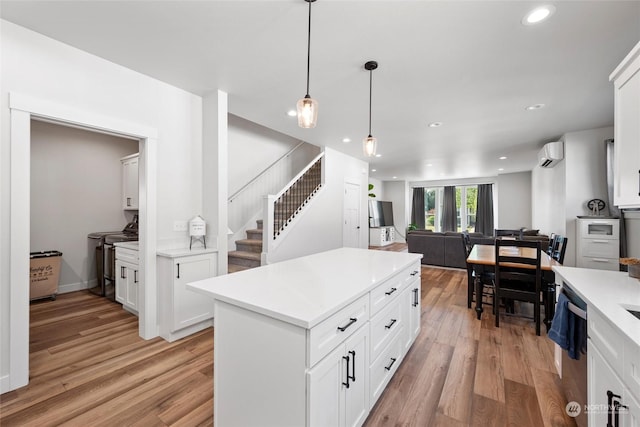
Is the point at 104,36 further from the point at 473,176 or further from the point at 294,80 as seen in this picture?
the point at 473,176

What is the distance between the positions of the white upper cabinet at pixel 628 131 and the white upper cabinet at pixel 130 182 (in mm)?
5477

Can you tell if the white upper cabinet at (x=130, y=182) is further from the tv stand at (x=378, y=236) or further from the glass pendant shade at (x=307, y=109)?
the tv stand at (x=378, y=236)

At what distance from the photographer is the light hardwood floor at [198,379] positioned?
175cm

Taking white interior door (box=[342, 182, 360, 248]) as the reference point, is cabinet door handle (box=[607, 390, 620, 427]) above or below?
below

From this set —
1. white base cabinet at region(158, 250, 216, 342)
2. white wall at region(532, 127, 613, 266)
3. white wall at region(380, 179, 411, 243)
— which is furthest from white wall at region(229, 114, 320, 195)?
white wall at region(380, 179, 411, 243)

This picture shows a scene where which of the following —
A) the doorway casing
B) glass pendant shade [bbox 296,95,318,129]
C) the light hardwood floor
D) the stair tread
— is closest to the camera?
the light hardwood floor

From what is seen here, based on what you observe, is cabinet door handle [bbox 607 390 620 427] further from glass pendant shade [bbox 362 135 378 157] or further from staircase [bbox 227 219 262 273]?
staircase [bbox 227 219 262 273]

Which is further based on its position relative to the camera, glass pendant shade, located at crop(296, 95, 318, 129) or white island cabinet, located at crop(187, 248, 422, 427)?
glass pendant shade, located at crop(296, 95, 318, 129)

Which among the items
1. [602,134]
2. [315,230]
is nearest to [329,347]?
[315,230]

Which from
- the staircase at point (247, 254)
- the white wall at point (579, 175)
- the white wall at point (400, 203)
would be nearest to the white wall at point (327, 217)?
the staircase at point (247, 254)

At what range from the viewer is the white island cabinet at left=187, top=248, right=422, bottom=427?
117 cm

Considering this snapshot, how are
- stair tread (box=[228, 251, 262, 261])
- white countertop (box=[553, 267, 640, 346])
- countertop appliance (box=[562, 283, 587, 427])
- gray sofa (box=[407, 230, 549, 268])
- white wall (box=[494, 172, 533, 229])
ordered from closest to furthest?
white countertop (box=[553, 267, 640, 346]) < countertop appliance (box=[562, 283, 587, 427]) < stair tread (box=[228, 251, 262, 261]) < gray sofa (box=[407, 230, 549, 268]) < white wall (box=[494, 172, 533, 229])

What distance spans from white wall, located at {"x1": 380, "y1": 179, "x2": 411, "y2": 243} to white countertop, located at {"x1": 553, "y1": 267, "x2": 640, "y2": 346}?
9.57 m

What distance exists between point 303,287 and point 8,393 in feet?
7.66
